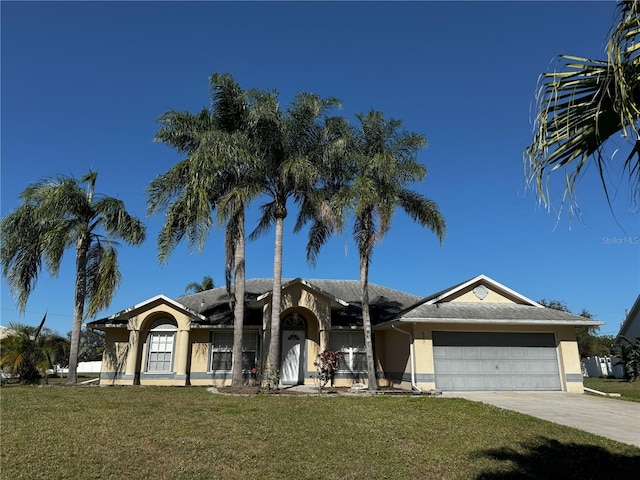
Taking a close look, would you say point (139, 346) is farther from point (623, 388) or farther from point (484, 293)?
point (623, 388)

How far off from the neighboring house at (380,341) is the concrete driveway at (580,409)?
1.13 metres

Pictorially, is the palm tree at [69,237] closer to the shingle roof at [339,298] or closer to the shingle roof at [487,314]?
the shingle roof at [339,298]

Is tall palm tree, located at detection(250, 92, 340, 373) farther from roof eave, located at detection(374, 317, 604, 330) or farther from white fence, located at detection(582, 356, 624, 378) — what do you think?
white fence, located at detection(582, 356, 624, 378)

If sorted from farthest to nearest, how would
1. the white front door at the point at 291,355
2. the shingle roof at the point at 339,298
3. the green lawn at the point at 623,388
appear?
the shingle roof at the point at 339,298 < the white front door at the point at 291,355 < the green lawn at the point at 623,388

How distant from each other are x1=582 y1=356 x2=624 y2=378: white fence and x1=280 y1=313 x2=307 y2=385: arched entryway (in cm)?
2351

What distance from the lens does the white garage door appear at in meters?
17.6

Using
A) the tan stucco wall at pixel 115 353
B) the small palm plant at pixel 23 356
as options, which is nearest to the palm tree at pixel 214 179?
the tan stucco wall at pixel 115 353

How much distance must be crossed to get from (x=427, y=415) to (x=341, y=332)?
394 inches

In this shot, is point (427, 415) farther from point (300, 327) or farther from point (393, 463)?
point (300, 327)

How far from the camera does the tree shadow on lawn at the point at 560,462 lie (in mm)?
6117

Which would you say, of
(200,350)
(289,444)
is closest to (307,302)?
(200,350)

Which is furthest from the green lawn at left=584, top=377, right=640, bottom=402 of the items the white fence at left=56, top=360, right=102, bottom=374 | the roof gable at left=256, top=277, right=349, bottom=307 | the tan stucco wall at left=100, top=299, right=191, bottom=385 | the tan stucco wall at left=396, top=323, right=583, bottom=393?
the white fence at left=56, top=360, right=102, bottom=374

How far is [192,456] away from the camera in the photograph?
6.74 metres

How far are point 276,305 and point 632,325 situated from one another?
93.1 feet
